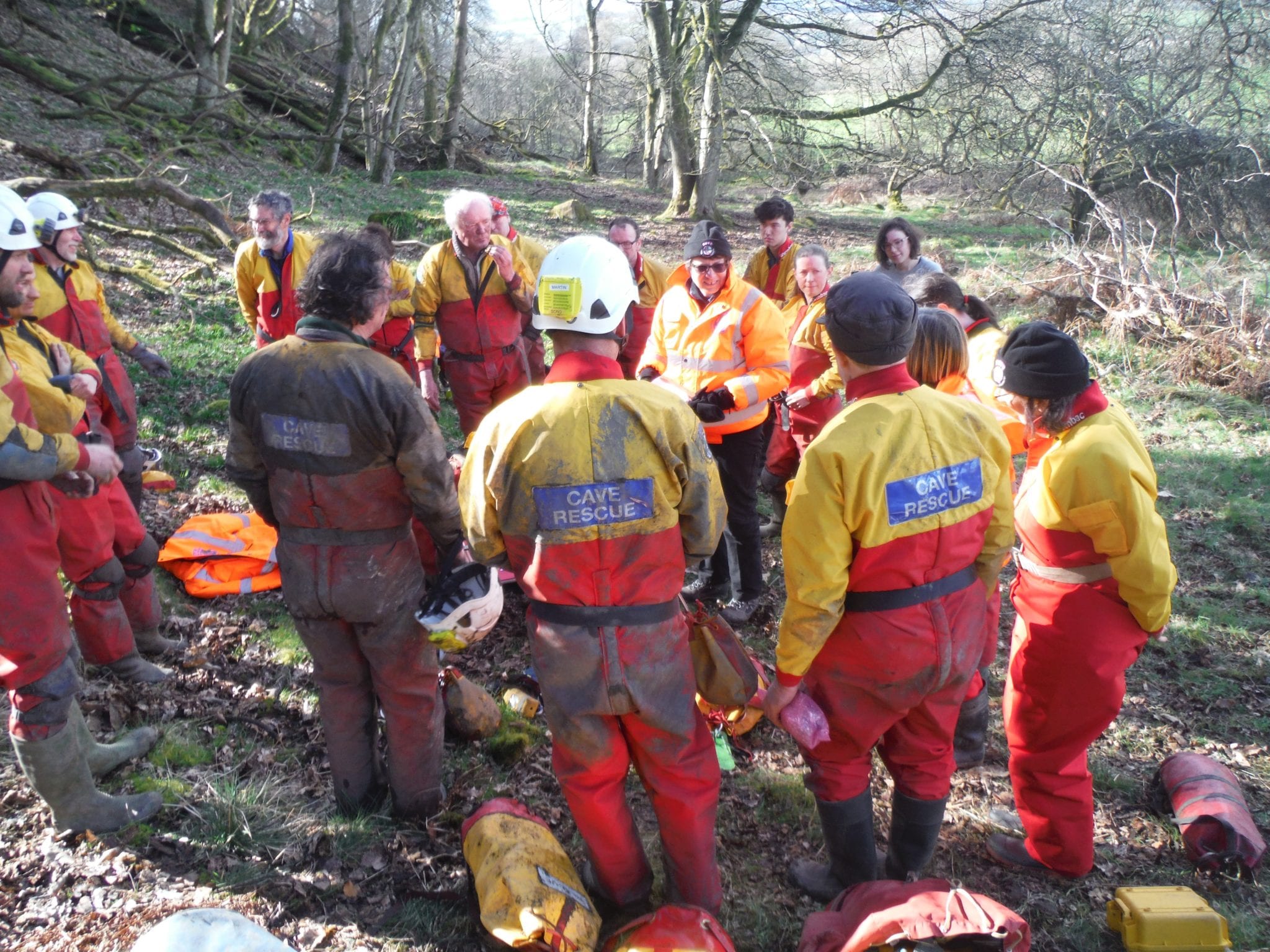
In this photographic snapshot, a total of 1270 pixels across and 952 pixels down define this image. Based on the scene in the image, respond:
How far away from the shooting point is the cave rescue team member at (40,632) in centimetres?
279

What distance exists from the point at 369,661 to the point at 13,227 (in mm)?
2268

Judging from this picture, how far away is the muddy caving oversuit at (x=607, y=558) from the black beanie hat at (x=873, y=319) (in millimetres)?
537

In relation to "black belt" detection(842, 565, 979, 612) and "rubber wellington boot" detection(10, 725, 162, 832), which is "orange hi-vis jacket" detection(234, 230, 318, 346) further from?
"black belt" detection(842, 565, 979, 612)

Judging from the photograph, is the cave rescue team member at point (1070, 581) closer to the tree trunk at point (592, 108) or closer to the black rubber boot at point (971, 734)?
the black rubber boot at point (971, 734)

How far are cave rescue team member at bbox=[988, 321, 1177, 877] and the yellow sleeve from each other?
97cm

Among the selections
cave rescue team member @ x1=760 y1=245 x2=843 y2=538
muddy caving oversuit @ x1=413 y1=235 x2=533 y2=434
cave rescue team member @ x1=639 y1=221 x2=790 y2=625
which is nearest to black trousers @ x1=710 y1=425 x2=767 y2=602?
cave rescue team member @ x1=639 y1=221 x2=790 y2=625

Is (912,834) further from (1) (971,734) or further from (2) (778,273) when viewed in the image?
(2) (778,273)

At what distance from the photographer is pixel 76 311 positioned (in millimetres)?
4789

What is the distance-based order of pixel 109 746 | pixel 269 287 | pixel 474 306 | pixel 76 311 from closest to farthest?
1. pixel 109 746
2. pixel 76 311
3. pixel 474 306
4. pixel 269 287

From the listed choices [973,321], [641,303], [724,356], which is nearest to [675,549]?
[724,356]

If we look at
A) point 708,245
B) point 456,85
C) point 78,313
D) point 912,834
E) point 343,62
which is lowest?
point 912,834

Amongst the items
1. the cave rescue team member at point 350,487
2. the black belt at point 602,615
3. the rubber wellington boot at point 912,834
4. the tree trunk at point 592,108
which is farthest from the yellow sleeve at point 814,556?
the tree trunk at point 592,108

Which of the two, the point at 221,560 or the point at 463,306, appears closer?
the point at 221,560

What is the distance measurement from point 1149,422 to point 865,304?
7460 millimetres
